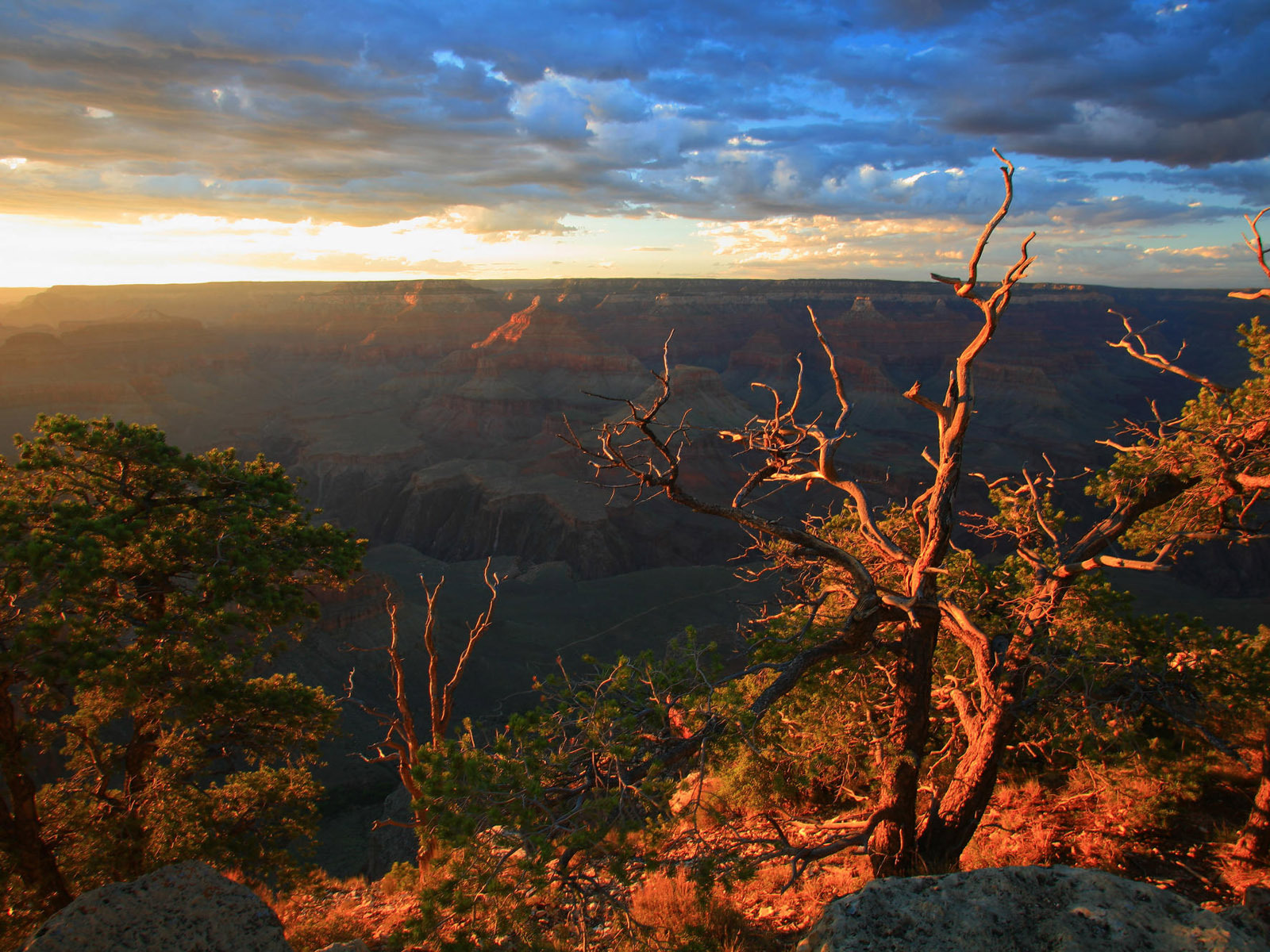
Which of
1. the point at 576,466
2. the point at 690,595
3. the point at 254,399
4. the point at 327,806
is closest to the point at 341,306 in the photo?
the point at 254,399

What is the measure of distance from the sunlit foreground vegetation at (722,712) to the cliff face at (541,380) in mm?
46890

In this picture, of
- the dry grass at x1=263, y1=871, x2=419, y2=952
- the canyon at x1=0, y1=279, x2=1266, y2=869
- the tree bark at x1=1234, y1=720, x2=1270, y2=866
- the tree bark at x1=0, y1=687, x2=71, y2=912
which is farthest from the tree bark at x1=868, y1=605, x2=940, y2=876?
the tree bark at x1=0, y1=687, x2=71, y2=912

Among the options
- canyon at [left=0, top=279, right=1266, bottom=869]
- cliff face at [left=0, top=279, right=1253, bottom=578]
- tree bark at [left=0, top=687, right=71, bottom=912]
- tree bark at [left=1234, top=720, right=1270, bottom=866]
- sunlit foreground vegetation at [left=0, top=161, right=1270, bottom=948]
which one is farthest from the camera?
cliff face at [left=0, top=279, right=1253, bottom=578]

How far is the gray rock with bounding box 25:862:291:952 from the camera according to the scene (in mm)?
5969

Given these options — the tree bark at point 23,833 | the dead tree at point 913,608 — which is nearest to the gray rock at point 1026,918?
the dead tree at point 913,608

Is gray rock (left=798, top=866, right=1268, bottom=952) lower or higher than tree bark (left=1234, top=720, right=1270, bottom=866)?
higher

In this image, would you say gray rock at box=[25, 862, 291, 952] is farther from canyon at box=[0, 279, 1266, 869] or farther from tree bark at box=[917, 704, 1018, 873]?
tree bark at box=[917, 704, 1018, 873]

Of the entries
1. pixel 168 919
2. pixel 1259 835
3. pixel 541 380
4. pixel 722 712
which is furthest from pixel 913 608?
pixel 541 380

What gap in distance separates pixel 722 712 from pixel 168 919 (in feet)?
17.7

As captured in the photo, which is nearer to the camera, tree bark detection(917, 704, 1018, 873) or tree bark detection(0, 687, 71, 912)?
tree bark detection(917, 704, 1018, 873)

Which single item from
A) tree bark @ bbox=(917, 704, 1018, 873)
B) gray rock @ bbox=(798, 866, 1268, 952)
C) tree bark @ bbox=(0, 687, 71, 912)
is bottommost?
tree bark @ bbox=(0, 687, 71, 912)

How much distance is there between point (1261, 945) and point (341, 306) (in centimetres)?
15821

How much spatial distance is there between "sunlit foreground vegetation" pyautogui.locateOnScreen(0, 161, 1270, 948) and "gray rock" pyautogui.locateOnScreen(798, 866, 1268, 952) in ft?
4.29

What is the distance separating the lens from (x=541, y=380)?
99.7m
